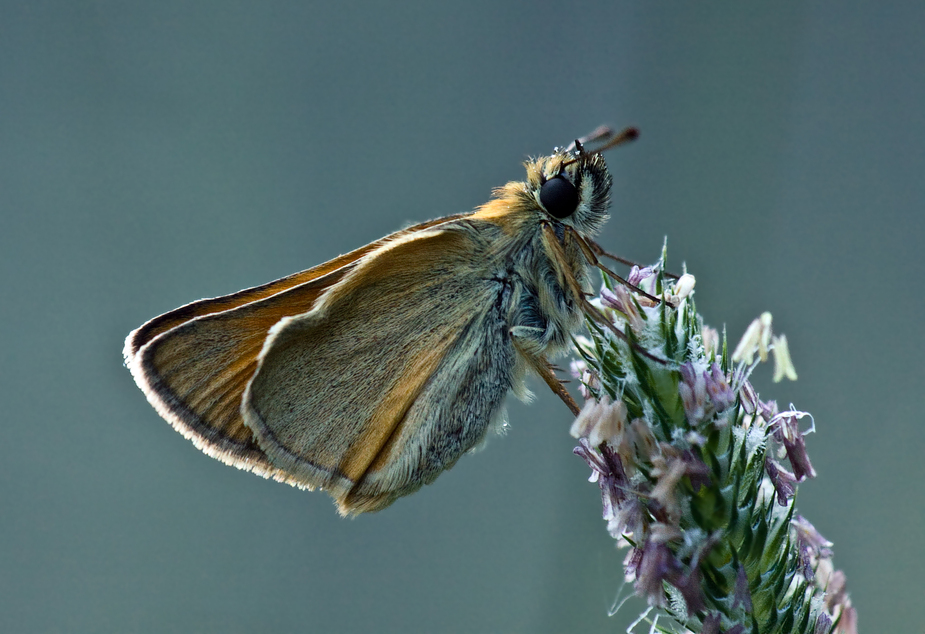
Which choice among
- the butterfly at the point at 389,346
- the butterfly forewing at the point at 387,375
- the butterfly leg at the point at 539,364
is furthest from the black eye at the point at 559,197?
the butterfly leg at the point at 539,364

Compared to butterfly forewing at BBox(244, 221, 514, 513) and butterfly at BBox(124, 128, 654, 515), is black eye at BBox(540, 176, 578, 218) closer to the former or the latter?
butterfly at BBox(124, 128, 654, 515)

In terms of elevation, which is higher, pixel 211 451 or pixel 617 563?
pixel 617 563

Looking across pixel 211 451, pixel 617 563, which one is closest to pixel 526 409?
pixel 617 563

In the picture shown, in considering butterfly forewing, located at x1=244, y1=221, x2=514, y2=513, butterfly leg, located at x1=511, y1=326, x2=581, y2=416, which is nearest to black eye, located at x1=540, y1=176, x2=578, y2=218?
butterfly forewing, located at x1=244, y1=221, x2=514, y2=513

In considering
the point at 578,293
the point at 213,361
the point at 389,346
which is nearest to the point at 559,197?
the point at 578,293

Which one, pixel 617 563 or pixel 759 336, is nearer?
pixel 759 336

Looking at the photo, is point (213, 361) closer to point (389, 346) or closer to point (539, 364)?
point (389, 346)

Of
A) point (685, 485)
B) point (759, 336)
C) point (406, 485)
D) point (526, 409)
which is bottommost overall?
point (406, 485)

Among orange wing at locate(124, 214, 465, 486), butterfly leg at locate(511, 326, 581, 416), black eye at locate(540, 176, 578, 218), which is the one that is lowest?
orange wing at locate(124, 214, 465, 486)

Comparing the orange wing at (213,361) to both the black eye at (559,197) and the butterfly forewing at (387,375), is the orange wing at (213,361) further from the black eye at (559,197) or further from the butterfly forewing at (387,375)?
the black eye at (559,197)

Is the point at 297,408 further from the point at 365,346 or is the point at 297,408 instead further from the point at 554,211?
the point at 554,211
